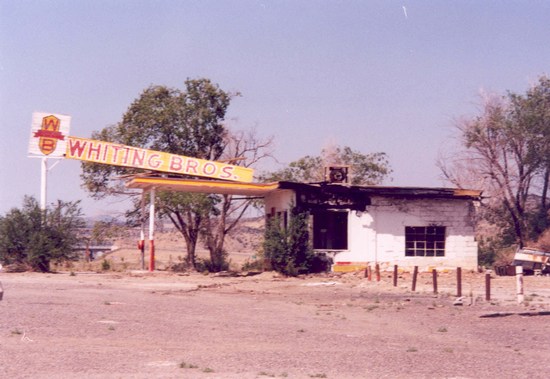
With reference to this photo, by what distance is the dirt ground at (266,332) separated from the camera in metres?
10.2

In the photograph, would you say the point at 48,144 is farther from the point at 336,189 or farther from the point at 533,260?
the point at 533,260

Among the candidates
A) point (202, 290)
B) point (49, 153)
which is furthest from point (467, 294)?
point (49, 153)

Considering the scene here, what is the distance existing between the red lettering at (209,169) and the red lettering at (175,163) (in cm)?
101

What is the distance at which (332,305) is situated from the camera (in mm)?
19094

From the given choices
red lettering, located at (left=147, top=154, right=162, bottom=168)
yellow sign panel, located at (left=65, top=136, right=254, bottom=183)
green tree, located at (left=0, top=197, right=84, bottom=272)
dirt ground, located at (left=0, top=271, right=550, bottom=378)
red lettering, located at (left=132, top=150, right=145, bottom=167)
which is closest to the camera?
dirt ground, located at (left=0, top=271, right=550, bottom=378)

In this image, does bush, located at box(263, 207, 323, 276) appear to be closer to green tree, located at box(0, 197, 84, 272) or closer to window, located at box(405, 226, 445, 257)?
window, located at box(405, 226, 445, 257)

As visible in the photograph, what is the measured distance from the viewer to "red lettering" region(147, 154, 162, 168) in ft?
103

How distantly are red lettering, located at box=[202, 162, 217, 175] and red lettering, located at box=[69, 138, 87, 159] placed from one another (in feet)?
16.3

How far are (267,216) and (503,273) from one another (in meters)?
10.5

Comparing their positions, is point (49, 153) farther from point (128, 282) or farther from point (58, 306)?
point (58, 306)

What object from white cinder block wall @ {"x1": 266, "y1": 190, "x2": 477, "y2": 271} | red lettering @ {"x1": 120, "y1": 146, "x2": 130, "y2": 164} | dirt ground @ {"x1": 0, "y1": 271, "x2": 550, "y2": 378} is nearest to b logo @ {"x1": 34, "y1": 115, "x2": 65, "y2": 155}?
red lettering @ {"x1": 120, "y1": 146, "x2": 130, "y2": 164}

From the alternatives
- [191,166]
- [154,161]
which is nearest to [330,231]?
[191,166]

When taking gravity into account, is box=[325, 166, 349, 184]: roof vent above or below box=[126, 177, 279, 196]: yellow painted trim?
above

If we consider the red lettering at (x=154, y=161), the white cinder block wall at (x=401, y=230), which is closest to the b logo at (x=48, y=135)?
the red lettering at (x=154, y=161)
